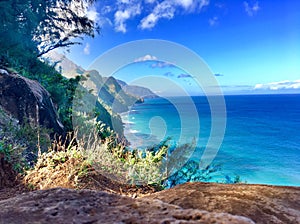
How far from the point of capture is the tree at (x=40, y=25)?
28.9 feet

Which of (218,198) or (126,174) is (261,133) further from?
(218,198)

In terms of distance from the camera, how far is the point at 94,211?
4.26 feet

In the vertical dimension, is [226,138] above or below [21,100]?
below

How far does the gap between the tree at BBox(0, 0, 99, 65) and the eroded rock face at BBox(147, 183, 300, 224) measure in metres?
7.65

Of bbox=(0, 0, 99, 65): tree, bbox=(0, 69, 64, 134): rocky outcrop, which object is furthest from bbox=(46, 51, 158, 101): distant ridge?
bbox=(0, 69, 64, 134): rocky outcrop

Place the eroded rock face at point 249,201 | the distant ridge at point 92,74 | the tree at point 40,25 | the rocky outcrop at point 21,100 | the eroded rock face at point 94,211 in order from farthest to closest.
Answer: the tree at point 40,25
the distant ridge at point 92,74
the rocky outcrop at point 21,100
the eroded rock face at point 249,201
the eroded rock face at point 94,211

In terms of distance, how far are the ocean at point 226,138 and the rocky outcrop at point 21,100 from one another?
2.44 metres

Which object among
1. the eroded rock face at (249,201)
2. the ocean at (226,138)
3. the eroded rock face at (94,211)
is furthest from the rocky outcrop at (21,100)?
the eroded rock face at (249,201)

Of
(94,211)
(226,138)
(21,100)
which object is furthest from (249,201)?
(226,138)

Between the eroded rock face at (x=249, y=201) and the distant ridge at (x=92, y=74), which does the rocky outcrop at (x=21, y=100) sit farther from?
the eroded rock face at (x=249, y=201)

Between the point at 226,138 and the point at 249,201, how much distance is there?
2347 cm

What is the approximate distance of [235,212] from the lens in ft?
4.83

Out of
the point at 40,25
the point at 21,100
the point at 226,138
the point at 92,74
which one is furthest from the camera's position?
the point at 226,138

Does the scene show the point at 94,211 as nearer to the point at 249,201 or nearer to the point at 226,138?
the point at 249,201
